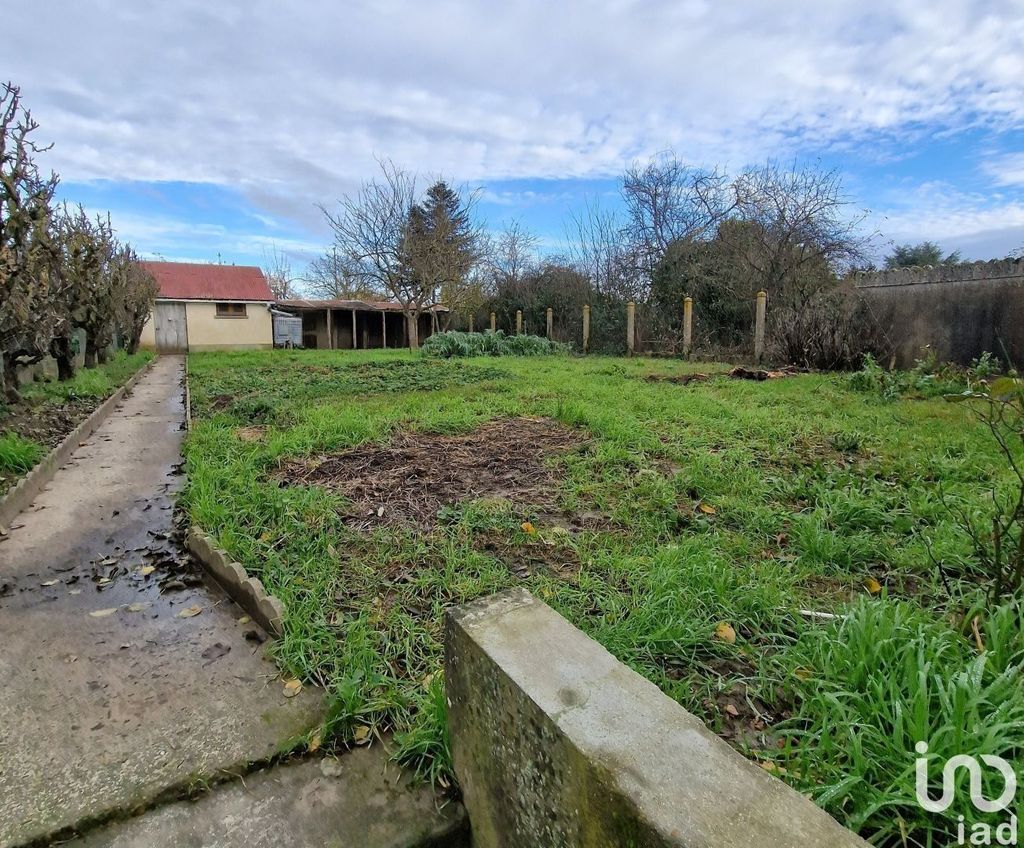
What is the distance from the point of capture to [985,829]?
95cm

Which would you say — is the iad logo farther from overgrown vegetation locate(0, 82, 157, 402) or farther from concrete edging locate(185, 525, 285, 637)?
overgrown vegetation locate(0, 82, 157, 402)

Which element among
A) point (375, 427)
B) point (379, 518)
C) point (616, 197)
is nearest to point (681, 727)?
point (379, 518)

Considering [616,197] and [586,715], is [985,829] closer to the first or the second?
[586,715]

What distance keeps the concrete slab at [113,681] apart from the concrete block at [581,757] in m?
0.70

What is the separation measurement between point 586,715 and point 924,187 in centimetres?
1268

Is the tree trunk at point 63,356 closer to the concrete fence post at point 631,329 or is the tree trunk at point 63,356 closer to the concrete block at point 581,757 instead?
the concrete block at point 581,757

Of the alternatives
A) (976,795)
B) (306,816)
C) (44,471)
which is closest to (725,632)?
(976,795)

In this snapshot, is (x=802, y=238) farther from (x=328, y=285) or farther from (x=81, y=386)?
(x=328, y=285)

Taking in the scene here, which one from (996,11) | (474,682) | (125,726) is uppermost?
(996,11)

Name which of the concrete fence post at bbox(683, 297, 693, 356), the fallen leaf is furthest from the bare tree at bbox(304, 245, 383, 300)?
the fallen leaf

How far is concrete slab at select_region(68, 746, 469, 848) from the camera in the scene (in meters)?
1.28

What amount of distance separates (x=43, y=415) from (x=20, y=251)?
2303mm

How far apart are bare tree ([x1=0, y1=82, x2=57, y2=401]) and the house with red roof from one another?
1446cm

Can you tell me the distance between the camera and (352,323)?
2520 cm
